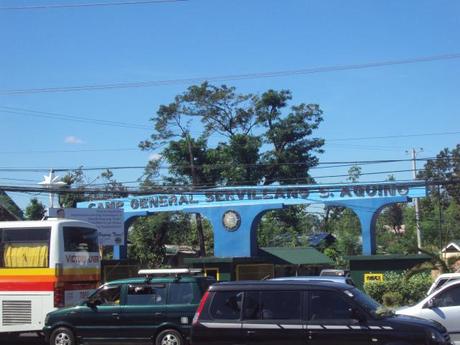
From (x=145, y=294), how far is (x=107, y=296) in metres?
1.07

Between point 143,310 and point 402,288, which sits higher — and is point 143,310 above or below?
above

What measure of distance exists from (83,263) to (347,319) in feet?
33.5

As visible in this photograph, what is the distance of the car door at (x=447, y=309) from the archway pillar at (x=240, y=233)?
764 inches

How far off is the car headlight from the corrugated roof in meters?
25.5

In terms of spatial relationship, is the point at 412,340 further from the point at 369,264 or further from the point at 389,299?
the point at 369,264

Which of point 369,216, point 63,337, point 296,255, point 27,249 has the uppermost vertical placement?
point 369,216

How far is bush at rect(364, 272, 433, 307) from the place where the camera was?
81.1ft

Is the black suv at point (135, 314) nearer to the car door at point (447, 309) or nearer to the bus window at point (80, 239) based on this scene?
the bus window at point (80, 239)

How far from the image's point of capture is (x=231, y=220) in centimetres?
3338

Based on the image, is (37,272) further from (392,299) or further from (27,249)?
(392,299)

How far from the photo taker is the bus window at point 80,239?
17516 mm

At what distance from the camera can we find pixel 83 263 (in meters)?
17.9

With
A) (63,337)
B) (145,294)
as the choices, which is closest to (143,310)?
(145,294)

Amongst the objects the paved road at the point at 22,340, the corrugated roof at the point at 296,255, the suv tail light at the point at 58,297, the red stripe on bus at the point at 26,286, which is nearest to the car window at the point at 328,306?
the suv tail light at the point at 58,297
